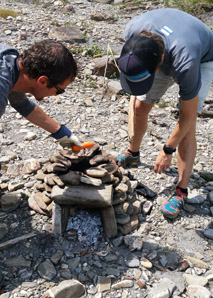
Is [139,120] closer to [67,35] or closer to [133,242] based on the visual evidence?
[133,242]

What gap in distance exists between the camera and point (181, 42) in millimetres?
2799

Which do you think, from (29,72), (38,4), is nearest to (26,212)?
(29,72)

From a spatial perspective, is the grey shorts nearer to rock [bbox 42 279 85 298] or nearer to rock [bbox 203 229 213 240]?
rock [bbox 203 229 213 240]

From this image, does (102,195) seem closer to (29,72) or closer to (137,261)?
(137,261)

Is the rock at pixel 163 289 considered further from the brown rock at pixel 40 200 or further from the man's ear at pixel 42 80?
the man's ear at pixel 42 80

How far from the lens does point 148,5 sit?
1241 centimetres

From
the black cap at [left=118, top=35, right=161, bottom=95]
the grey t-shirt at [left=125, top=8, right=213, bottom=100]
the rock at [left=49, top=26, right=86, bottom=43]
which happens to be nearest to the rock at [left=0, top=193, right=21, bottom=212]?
the black cap at [left=118, top=35, right=161, bottom=95]

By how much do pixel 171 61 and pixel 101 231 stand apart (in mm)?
1727

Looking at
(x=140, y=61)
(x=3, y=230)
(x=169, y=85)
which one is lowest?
(x=3, y=230)

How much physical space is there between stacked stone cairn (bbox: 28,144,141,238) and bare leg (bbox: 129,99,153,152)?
0.63 meters

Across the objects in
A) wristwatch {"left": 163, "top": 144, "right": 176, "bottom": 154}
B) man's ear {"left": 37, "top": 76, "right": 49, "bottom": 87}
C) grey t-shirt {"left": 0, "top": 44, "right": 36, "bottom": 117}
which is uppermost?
grey t-shirt {"left": 0, "top": 44, "right": 36, "bottom": 117}

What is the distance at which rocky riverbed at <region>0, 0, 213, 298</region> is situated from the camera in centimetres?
286

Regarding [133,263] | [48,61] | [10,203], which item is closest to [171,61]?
[48,61]

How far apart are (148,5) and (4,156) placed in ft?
33.5
